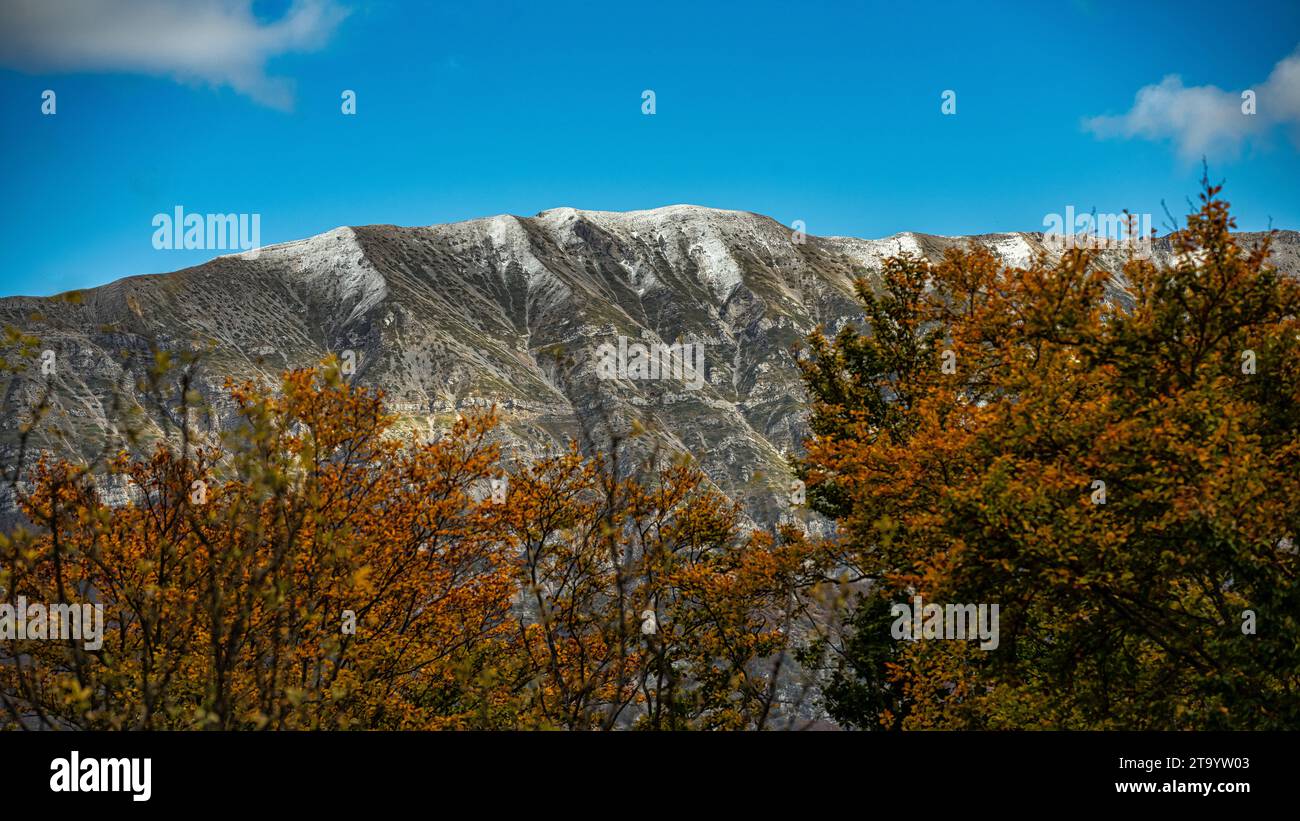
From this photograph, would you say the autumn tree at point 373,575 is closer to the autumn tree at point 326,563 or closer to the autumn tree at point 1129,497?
the autumn tree at point 326,563

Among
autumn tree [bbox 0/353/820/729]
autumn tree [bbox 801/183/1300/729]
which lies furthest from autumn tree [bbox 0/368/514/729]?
autumn tree [bbox 801/183/1300/729]

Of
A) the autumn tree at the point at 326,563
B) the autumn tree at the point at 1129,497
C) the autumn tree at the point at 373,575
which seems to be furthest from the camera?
the autumn tree at the point at 1129,497

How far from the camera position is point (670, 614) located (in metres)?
25.9

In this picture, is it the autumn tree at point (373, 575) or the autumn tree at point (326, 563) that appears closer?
the autumn tree at point (373, 575)

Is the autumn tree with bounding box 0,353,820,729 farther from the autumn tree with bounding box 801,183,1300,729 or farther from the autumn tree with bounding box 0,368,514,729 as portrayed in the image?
the autumn tree with bounding box 801,183,1300,729

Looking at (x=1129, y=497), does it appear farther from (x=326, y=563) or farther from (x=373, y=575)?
(x=373, y=575)

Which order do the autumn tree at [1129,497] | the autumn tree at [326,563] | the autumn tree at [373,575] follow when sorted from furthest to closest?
1. the autumn tree at [1129,497]
2. the autumn tree at [326,563]
3. the autumn tree at [373,575]

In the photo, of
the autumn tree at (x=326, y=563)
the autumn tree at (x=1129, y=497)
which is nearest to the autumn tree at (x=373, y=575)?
the autumn tree at (x=326, y=563)

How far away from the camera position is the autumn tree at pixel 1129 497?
12.3 metres

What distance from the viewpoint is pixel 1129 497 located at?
1339cm

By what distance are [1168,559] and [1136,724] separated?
2.98m

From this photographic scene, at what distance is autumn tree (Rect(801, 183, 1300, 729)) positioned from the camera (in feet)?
40.3

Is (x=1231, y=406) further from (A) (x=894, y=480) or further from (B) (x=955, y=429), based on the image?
(A) (x=894, y=480)
